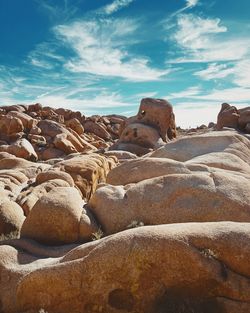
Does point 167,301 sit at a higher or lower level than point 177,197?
lower

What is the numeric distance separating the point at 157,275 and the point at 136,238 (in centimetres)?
107

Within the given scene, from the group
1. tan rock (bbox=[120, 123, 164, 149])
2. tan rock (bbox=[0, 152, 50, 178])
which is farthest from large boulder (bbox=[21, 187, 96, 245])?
tan rock (bbox=[120, 123, 164, 149])

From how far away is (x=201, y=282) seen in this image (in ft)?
33.1

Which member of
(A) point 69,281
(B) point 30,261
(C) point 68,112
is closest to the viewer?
(A) point 69,281

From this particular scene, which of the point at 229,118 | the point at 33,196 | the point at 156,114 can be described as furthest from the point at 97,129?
the point at 33,196

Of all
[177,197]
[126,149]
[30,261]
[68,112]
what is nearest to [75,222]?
[30,261]

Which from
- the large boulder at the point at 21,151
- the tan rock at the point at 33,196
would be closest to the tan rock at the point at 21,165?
the large boulder at the point at 21,151

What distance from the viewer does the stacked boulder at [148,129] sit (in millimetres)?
42906

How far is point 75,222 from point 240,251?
652 centimetres

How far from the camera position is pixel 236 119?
3900 centimetres

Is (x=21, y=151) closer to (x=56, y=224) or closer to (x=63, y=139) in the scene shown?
(x=63, y=139)

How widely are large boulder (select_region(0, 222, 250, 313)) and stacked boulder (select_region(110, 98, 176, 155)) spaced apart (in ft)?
102

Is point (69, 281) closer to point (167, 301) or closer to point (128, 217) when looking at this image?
point (167, 301)

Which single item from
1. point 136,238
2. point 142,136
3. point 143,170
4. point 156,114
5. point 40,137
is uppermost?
point 156,114
